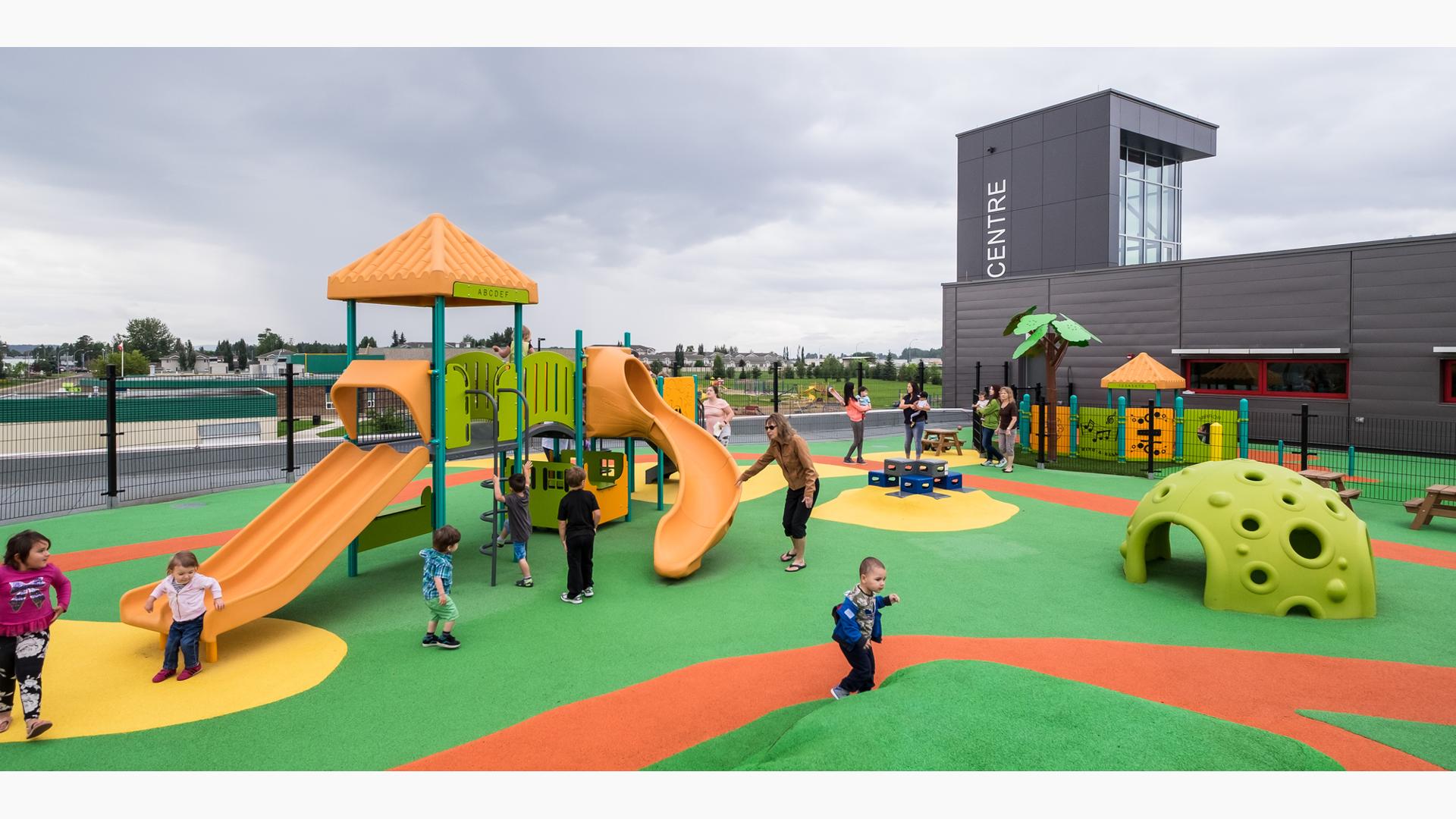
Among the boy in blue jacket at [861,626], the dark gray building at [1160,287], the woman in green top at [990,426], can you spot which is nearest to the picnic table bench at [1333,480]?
the woman in green top at [990,426]

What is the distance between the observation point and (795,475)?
8.95 m

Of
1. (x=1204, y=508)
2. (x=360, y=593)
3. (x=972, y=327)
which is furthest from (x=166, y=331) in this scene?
(x=1204, y=508)

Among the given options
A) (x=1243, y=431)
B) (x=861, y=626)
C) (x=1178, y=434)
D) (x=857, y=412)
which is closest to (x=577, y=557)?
(x=861, y=626)

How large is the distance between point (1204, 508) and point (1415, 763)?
367cm

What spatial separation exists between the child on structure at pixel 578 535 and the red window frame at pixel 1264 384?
880 inches

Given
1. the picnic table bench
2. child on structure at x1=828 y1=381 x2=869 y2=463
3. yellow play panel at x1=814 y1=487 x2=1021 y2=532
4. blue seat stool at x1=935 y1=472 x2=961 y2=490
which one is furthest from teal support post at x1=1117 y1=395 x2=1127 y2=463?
blue seat stool at x1=935 y1=472 x2=961 y2=490

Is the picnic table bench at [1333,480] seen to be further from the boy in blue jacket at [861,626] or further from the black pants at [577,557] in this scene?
the black pants at [577,557]

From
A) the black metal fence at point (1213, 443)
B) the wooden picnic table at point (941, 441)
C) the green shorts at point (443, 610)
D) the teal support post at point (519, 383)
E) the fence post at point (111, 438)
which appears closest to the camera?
the green shorts at point (443, 610)

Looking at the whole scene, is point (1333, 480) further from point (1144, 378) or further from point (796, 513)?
point (796, 513)

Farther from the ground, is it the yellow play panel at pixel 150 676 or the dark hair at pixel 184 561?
the dark hair at pixel 184 561

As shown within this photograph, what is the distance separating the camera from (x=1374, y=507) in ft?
41.8

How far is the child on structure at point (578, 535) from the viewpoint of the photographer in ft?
25.6

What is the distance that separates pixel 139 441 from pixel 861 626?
53.4 feet

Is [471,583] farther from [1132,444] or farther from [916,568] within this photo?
[1132,444]
